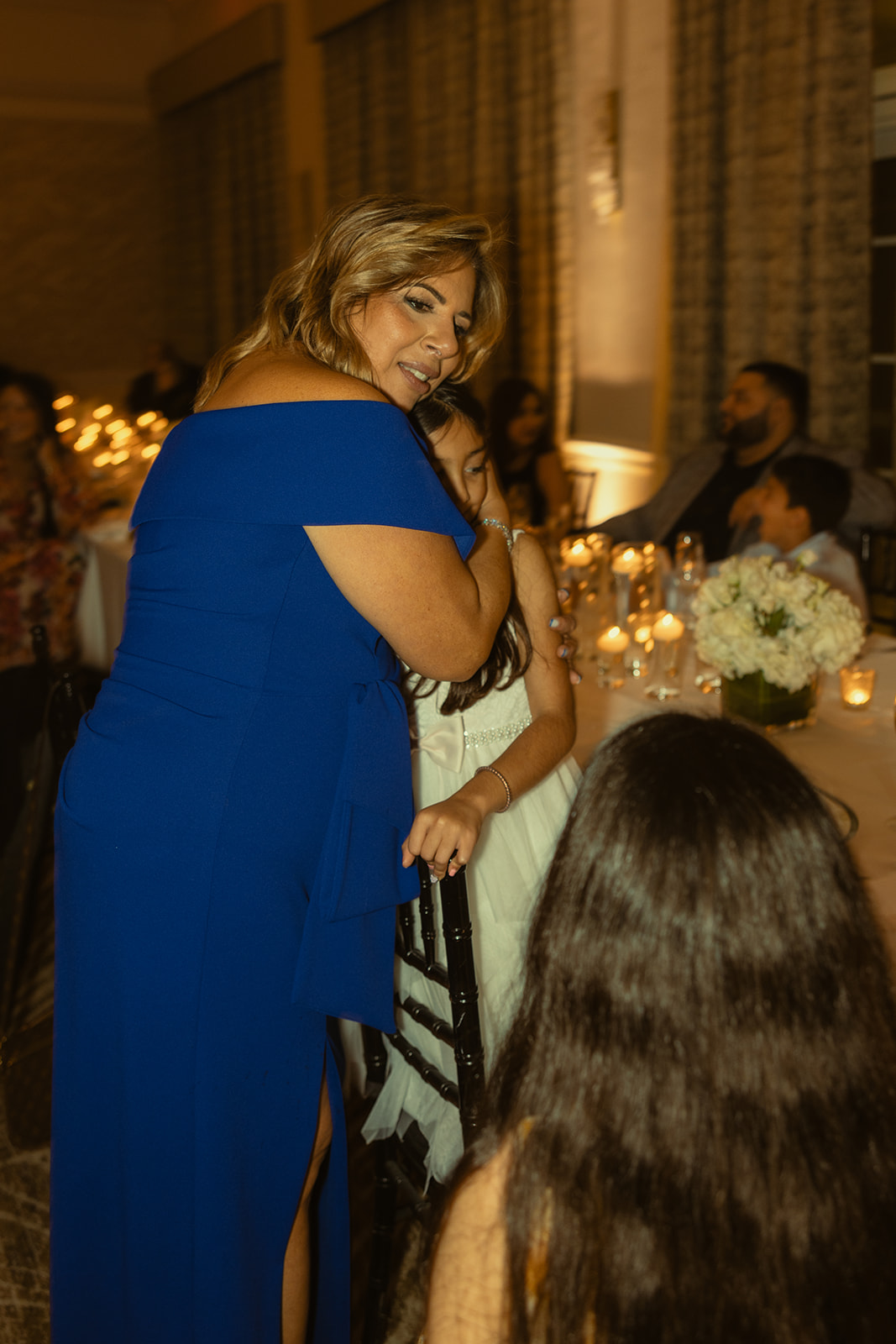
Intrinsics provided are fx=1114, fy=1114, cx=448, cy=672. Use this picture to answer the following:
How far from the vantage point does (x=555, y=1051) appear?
739 millimetres

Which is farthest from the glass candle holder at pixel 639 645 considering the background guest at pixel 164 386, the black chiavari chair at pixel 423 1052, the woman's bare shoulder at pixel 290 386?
the background guest at pixel 164 386

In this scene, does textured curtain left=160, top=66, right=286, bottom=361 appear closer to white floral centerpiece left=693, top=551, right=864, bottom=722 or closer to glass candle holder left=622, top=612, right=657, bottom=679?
glass candle holder left=622, top=612, right=657, bottom=679

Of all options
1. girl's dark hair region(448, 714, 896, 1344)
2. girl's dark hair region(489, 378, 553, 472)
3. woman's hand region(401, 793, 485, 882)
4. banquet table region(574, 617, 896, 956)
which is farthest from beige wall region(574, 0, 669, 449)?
girl's dark hair region(448, 714, 896, 1344)

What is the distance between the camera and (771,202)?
4.39 m

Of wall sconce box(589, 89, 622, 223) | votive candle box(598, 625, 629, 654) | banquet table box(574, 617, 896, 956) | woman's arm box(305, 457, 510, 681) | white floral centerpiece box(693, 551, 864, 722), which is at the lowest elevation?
banquet table box(574, 617, 896, 956)

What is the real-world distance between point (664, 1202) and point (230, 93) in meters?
9.67

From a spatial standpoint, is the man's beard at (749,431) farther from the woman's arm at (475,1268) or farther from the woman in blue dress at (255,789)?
the woman's arm at (475,1268)

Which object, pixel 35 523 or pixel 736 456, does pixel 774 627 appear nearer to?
pixel 35 523

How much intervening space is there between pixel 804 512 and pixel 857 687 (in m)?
0.90

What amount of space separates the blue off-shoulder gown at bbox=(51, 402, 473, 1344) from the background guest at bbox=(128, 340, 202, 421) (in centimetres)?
528

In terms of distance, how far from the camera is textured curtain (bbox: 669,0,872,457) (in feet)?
13.3

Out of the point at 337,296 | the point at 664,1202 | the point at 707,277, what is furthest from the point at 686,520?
the point at 664,1202

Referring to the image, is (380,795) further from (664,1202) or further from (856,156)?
(856,156)

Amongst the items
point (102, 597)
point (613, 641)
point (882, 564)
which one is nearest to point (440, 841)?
point (613, 641)
